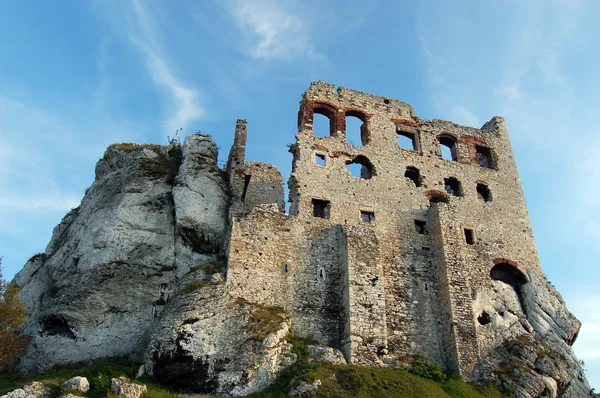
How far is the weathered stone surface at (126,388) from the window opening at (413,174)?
18153mm

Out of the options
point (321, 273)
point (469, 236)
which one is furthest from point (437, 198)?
point (321, 273)

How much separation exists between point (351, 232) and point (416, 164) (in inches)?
299

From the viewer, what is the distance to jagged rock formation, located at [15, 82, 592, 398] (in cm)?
2142

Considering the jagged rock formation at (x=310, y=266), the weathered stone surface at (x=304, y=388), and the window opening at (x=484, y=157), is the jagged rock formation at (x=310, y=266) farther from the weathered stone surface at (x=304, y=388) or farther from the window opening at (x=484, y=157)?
the weathered stone surface at (x=304, y=388)

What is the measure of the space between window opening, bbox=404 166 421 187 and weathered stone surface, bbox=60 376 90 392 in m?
19.2

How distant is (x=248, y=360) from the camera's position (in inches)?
775

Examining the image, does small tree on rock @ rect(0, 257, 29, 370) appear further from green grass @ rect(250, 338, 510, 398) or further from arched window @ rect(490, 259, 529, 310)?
arched window @ rect(490, 259, 529, 310)

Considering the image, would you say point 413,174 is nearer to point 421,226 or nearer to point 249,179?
point 421,226

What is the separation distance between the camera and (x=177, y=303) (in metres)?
21.1

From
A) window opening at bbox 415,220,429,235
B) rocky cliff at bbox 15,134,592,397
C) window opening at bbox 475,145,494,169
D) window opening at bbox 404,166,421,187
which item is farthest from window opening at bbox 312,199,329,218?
window opening at bbox 475,145,494,169

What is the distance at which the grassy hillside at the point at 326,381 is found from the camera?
18469mm

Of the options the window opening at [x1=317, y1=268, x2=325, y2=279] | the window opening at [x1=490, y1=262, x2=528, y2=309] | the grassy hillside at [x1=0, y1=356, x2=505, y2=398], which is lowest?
the grassy hillside at [x1=0, y1=356, x2=505, y2=398]

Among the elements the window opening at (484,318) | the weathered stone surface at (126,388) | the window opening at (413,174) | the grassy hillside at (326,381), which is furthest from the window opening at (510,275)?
the weathered stone surface at (126,388)

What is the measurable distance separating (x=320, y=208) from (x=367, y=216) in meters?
2.48
